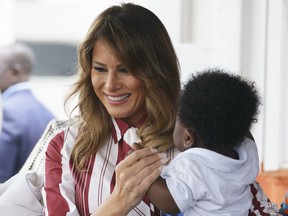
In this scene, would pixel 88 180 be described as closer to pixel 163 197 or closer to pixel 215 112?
pixel 163 197

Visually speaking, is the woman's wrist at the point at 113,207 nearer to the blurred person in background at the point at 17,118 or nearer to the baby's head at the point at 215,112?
the baby's head at the point at 215,112

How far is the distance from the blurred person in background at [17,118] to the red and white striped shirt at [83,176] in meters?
1.86

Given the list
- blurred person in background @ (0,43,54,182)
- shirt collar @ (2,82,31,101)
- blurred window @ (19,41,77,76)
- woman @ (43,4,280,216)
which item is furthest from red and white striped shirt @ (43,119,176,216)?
blurred window @ (19,41,77,76)

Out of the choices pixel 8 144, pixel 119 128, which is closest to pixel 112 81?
pixel 119 128

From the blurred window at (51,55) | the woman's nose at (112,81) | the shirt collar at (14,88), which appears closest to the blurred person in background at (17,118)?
the shirt collar at (14,88)

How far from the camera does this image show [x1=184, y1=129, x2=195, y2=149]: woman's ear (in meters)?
1.57

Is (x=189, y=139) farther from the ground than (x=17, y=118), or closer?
farther from the ground

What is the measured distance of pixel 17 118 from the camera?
12.8 ft

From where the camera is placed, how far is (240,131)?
156cm

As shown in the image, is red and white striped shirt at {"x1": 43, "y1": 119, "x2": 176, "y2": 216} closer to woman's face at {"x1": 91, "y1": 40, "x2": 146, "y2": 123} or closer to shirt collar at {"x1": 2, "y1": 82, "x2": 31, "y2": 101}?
woman's face at {"x1": 91, "y1": 40, "x2": 146, "y2": 123}

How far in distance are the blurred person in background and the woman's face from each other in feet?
6.41

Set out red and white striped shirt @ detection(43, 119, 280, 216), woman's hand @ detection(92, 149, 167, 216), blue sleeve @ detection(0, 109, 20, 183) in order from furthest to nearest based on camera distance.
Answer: blue sleeve @ detection(0, 109, 20, 183)
red and white striped shirt @ detection(43, 119, 280, 216)
woman's hand @ detection(92, 149, 167, 216)

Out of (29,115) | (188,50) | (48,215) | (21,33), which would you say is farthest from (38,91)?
(48,215)

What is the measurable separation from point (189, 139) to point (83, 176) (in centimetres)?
46
